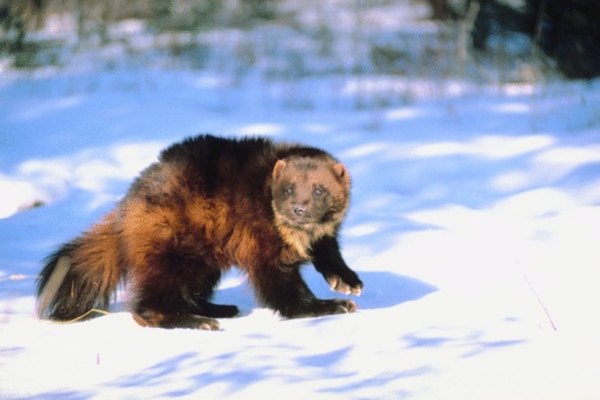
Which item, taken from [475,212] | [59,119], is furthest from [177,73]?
[475,212]

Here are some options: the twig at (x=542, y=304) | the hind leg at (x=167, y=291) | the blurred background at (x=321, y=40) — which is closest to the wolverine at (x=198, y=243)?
the hind leg at (x=167, y=291)

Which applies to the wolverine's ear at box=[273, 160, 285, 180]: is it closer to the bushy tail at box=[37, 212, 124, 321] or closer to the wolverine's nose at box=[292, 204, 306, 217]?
the wolverine's nose at box=[292, 204, 306, 217]

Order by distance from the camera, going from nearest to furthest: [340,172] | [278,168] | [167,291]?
[167,291], [278,168], [340,172]

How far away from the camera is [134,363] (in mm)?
2975

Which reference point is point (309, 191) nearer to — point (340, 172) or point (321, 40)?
point (340, 172)

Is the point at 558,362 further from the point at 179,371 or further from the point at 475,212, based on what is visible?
the point at 475,212

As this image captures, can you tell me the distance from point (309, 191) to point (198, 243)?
0.49 meters

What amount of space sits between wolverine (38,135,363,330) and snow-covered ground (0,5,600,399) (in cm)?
12

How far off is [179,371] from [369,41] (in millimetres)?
9342

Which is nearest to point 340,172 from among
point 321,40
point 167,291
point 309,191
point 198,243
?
point 309,191

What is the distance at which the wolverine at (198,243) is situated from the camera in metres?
3.69

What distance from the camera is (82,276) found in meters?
3.77

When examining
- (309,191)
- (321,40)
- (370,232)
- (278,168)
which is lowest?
(370,232)

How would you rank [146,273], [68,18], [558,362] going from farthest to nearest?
[68,18]
[146,273]
[558,362]
